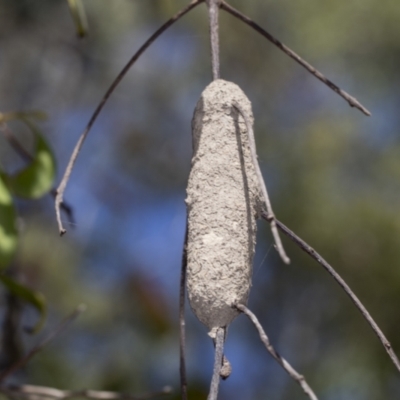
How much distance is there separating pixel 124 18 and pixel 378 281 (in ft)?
4.07

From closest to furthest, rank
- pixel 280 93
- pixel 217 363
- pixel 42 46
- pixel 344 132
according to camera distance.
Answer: pixel 217 363, pixel 42 46, pixel 344 132, pixel 280 93

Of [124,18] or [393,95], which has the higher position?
[124,18]

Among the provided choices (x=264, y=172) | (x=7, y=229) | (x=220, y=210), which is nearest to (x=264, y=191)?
(x=220, y=210)

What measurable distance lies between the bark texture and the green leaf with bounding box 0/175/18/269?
11.3 inches

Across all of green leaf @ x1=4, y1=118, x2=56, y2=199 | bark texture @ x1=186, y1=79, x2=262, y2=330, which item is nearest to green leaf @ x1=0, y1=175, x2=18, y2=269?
green leaf @ x1=4, y1=118, x2=56, y2=199

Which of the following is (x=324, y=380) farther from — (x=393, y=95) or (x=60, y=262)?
(x=393, y=95)

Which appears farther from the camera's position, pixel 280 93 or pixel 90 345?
pixel 280 93

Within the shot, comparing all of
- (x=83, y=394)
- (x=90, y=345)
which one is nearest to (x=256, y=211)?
(x=83, y=394)

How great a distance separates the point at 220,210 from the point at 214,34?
0.15m

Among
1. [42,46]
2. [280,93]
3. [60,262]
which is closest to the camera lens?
[42,46]

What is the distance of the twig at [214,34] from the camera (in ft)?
1.82

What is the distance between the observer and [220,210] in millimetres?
527

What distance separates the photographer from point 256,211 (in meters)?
0.54

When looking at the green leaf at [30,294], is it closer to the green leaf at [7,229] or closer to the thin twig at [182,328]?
the green leaf at [7,229]
